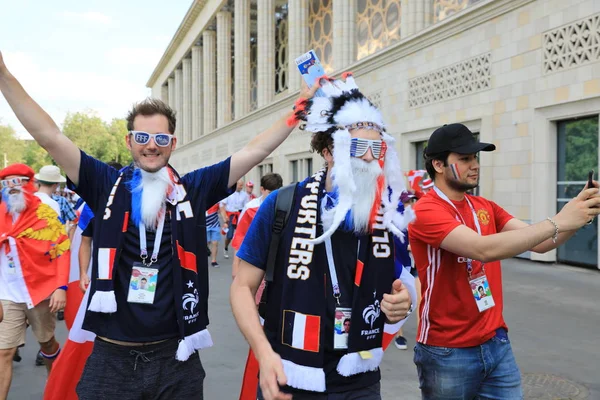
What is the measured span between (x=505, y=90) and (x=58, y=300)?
444 inches

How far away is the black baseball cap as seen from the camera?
2.97m

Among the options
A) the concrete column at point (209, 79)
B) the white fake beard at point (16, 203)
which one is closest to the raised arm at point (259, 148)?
the white fake beard at point (16, 203)

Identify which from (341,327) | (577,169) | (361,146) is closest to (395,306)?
(341,327)

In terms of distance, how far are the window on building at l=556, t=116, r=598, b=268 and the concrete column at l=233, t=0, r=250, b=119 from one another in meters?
25.1

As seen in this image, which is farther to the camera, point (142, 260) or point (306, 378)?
point (142, 260)

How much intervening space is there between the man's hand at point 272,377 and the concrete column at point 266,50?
28910mm

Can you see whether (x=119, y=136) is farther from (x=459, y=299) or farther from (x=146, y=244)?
(x=459, y=299)

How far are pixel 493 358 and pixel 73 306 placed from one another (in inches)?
140

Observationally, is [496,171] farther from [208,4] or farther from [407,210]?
[208,4]

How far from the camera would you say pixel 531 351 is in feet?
18.7

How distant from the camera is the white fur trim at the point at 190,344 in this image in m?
2.62

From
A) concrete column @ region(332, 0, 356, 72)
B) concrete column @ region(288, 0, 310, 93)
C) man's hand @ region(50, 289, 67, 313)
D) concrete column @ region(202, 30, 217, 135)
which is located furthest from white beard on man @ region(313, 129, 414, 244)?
concrete column @ region(202, 30, 217, 135)

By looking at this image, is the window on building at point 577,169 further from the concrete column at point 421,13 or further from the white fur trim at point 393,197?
the white fur trim at point 393,197

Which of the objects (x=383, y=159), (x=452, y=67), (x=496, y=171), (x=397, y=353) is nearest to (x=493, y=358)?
(x=383, y=159)
